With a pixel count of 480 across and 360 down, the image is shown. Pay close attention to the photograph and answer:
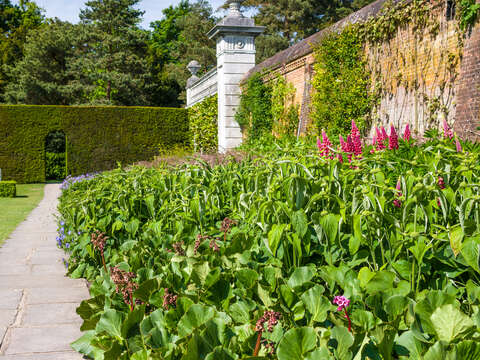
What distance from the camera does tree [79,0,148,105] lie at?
94.2 feet

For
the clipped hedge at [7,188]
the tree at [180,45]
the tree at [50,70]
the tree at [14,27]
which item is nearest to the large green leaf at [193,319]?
the clipped hedge at [7,188]

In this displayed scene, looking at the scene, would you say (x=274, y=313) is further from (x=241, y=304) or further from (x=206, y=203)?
(x=206, y=203)

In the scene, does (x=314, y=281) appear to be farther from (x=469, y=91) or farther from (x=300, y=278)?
(x=469, y=91)

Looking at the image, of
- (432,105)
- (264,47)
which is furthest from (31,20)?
(432,105)

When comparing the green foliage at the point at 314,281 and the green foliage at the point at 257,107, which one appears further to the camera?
the green foliage at the point at 257,107

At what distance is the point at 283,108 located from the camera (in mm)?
10617

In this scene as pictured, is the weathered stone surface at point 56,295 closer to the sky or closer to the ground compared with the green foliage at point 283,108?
closer to the ground

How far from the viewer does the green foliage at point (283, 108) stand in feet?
33.3

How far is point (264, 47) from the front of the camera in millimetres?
28531

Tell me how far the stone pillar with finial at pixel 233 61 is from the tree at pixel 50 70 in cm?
1917

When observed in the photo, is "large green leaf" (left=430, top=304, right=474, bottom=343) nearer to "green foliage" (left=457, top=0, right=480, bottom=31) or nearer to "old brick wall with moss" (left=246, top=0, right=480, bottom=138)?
"old brick wall with moss" (left=246, top=0, right=480, bottom=138)

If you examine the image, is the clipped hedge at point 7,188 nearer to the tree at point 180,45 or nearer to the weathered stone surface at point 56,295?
the weathered stone surface at point 56,295

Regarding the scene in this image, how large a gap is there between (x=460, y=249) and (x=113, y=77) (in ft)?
94.4

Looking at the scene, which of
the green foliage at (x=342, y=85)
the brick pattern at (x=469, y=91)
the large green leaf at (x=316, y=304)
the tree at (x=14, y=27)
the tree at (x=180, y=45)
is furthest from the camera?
the tree at (x=14, y=27)
